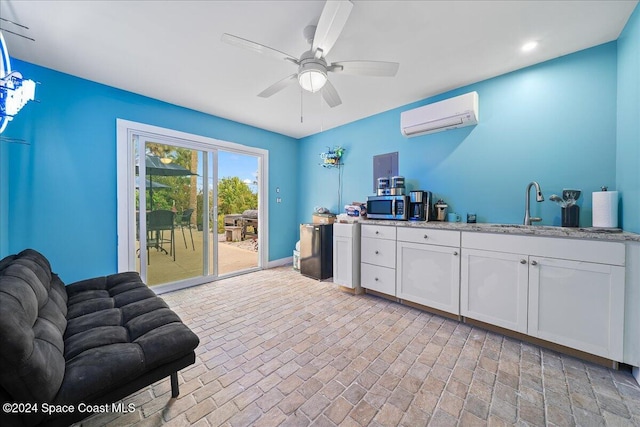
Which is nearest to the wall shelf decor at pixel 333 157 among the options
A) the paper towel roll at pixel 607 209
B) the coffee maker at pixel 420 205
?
the coffee maker at pixel 420 205

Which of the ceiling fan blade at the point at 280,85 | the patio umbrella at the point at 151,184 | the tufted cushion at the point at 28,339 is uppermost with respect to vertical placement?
the ceiling fan blade at the point at 280,85

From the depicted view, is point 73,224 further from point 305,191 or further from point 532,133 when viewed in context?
point 532,133

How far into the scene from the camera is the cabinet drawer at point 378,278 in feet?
9.03

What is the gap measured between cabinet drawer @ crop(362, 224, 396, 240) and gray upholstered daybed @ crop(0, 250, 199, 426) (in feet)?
7.09

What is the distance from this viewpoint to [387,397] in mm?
1447

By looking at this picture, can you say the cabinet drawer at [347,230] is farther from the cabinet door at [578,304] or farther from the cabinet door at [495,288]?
the cabinet door at [578,304]

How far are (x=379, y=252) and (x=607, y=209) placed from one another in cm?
194

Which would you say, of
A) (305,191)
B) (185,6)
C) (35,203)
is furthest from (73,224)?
(305,191)

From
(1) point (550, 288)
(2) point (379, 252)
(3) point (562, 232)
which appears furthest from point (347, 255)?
(3) point (562, 232)

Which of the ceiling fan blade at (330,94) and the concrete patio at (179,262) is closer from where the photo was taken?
the ceiling fan blade at (330,94)

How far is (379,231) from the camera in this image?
9.37 feet

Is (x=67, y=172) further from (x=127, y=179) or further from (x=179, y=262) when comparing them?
(x=179, y=262)

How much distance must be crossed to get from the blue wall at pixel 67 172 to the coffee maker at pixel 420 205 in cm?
349

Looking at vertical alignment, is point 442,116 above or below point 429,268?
above
